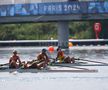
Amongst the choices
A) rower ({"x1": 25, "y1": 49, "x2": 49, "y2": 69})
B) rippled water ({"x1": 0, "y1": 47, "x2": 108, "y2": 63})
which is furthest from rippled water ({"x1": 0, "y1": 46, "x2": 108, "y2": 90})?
rippled water ({"x1": 0, "y1": 47, "x2": 108, "y2": 63})

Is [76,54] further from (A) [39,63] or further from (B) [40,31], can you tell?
(B) [40,31]

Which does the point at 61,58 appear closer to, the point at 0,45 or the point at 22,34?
the point at 0,45

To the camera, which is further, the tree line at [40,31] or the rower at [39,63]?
the tree line at [40,31]

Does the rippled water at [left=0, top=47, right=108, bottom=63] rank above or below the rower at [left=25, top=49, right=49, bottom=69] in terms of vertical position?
below

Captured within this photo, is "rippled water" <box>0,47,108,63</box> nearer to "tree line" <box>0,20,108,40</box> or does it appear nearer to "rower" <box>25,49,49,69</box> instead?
"rower" <box>25,49,49,69</box>
